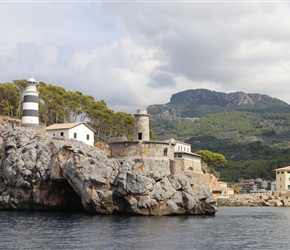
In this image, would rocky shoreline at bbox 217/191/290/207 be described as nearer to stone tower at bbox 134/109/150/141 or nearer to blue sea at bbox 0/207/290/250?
stone tower at bbox 134/109/150/141

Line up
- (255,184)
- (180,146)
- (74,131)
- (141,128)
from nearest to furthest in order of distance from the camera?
1. (141,128)
2. (74,131)
3. (180,146)
4. (255,184)

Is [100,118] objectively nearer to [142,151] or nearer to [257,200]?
[142,151]

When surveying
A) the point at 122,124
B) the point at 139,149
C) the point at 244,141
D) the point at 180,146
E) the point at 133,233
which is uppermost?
the point at 244,141

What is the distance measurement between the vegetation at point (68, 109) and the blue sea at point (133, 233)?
32.3 m

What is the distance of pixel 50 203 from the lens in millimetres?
47750

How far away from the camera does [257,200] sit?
81188 millimetres

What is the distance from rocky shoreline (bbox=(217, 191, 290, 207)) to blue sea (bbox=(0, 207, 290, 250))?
118 ft

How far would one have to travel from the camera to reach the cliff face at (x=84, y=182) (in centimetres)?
4231

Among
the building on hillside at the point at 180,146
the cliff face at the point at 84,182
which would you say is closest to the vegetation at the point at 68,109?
the building on hillside at the point at 180,146

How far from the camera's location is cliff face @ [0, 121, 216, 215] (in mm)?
42312

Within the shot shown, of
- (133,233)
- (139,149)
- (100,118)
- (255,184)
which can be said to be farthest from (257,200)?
(133,233)

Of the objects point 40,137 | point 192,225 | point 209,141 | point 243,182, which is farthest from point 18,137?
point 209,141

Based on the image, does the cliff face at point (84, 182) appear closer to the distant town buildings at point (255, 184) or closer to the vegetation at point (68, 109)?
the vegetation at point (68, 109)

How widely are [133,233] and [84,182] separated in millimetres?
12694
